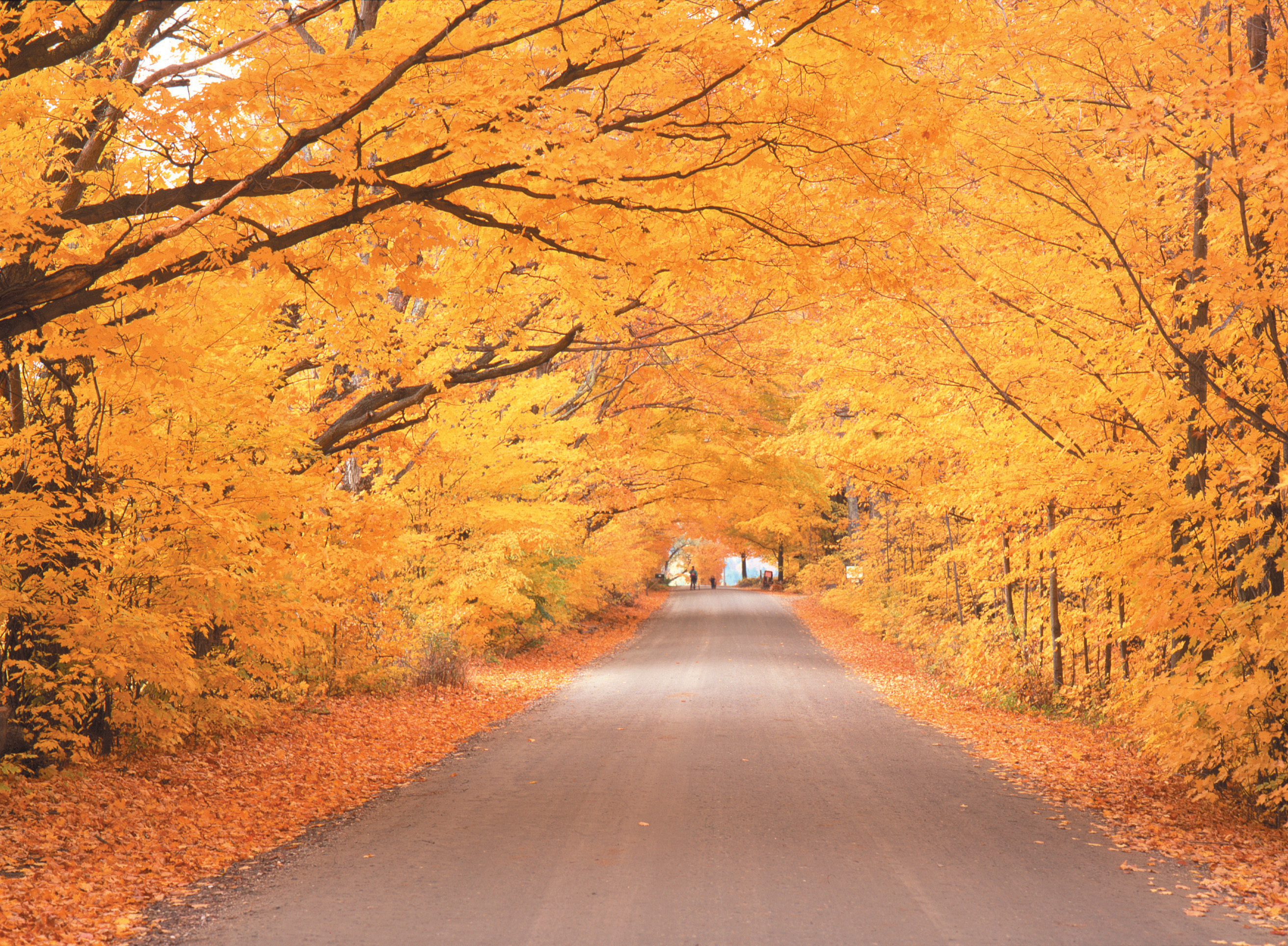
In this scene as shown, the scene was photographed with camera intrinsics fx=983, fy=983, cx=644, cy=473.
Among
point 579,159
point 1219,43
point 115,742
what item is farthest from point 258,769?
point 1219,43

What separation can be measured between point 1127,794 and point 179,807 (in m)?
7.87

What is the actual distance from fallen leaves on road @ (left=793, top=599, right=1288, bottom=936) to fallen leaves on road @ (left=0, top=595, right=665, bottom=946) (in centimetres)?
594

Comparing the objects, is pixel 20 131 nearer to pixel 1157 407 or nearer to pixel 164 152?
pixel 164 152

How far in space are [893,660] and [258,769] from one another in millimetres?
14972

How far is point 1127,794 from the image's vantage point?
8.45 m

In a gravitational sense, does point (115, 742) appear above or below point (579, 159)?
below

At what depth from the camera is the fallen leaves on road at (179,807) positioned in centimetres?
553

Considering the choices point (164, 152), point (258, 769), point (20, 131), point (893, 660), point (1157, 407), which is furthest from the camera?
point (893, 660)

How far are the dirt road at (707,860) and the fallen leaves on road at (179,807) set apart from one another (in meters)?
0.45

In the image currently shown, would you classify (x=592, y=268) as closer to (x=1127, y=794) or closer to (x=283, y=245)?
(x=283, y=245)

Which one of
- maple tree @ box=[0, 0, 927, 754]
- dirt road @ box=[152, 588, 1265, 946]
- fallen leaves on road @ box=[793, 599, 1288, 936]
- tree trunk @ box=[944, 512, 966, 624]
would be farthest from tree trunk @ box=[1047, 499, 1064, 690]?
maple tree @ box=[0, 0, 927, 754]

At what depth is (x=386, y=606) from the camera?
600 inches

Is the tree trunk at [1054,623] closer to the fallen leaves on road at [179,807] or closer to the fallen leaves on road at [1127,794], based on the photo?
the fallen leaves on road at [1127,794]

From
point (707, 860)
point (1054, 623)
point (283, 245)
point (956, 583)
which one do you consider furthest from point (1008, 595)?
point (283, 245)
